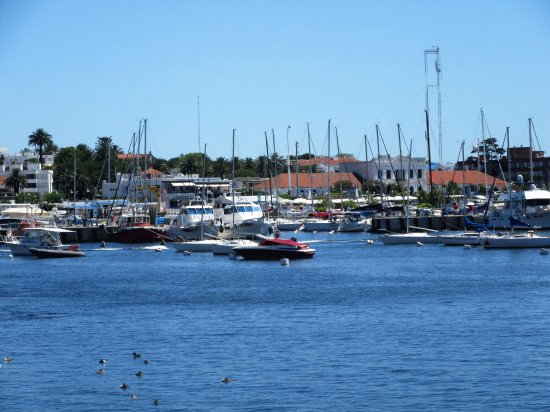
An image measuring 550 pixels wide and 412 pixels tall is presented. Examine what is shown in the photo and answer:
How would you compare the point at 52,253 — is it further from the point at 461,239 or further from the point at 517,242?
the point at 517,242

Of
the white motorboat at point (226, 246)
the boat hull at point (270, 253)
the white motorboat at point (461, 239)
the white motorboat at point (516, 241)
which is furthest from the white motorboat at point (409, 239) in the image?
the boat hull at point (270, 253)

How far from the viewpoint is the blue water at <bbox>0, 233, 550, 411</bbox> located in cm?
3225

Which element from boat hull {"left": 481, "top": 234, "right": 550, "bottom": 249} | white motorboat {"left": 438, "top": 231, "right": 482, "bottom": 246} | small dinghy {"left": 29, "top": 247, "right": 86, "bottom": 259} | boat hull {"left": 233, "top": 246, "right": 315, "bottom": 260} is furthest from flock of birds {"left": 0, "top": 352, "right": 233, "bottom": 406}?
white motorboat {"left": 438, "top": 231, "right": 482, "bottom": 246}

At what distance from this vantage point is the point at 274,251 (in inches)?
3155

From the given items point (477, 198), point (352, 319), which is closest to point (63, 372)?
point (352, 319)

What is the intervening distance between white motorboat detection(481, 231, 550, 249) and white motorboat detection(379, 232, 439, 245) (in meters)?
8.19

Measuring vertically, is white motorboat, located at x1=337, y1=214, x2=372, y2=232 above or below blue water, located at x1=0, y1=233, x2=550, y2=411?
above

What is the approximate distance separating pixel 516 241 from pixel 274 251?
67.2 ft

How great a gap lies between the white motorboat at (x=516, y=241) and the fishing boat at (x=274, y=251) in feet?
52.6

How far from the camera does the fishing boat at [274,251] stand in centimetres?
8025

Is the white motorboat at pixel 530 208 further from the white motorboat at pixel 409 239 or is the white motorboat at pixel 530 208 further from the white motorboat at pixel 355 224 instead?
the white motorboat at pixel 355 224

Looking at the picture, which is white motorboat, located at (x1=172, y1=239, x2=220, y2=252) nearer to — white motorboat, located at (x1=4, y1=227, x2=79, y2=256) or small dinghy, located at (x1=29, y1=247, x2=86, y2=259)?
small dinghy, located at (x1=29, y1=247, x2=86, y2=259)

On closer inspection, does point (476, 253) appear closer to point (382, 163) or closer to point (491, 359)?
point (491, 359)

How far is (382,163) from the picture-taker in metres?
186
